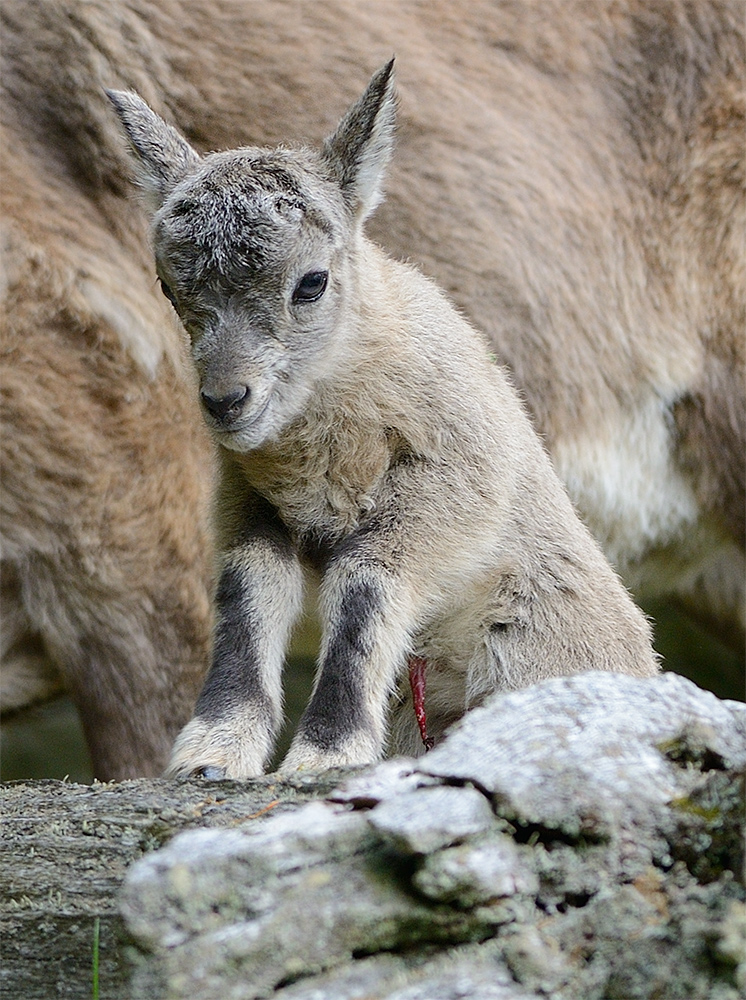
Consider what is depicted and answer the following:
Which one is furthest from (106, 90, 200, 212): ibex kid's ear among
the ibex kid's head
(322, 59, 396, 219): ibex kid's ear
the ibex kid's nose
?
the ibex kid's nose

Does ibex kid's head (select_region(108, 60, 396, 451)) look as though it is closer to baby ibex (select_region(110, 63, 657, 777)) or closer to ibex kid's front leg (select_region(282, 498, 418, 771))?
baby ibex (select_region(110, 63, 657, 777))

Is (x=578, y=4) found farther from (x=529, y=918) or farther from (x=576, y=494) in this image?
(x=529, y=918)

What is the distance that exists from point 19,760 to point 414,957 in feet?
23.6

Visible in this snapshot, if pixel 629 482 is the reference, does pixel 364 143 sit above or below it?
above

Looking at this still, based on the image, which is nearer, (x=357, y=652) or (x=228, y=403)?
(x=228, y=403)

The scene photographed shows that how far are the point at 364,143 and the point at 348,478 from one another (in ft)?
2.68

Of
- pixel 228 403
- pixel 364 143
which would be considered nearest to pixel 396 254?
pixel 364 143

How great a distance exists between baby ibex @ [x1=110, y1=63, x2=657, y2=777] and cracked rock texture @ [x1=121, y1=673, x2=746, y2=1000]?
0.86 m

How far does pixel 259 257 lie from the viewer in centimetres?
303

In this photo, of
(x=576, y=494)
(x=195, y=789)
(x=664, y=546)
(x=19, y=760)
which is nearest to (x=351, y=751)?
(x=195, y=789)

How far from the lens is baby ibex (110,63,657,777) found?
3039 millimetres

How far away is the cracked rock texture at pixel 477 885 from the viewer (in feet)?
6.17

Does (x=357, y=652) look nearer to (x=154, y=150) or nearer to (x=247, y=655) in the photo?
(x=247, y=655)

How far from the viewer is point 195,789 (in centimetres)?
270
